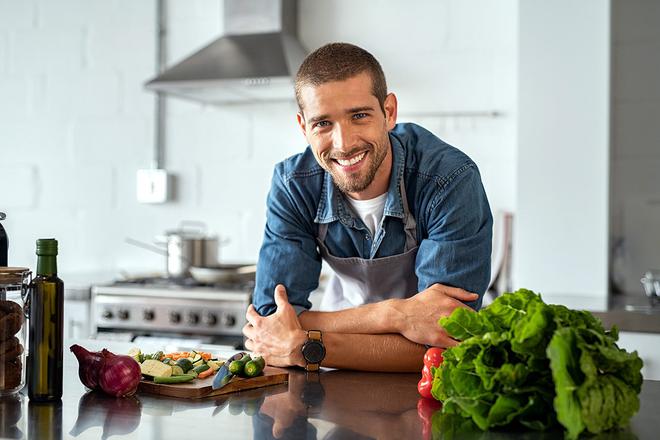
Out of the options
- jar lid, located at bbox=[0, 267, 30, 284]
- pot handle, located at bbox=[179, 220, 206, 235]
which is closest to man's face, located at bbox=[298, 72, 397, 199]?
jar lid, located at bbox=[0, 267, 30, 284]

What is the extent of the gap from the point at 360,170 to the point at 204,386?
71cm

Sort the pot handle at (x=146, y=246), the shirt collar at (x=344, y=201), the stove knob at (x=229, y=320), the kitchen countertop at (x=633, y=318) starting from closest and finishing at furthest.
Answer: the shirt collar at (x=344, y=201), the kitchen countertop at (x=633, y=318), the stove knob at (x=229, y=320), the pot handle at (x=146, y=246)

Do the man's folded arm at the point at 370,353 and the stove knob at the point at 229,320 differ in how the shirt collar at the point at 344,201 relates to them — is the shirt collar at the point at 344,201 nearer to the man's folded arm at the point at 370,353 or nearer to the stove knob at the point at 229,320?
the man's folded arm at the point at 370,353

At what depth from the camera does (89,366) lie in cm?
165

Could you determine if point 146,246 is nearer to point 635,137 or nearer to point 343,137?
point 635,137

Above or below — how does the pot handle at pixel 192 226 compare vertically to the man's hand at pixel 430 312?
above

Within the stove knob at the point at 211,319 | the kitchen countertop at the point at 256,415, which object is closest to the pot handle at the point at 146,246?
the stove knob at the point at 211,319

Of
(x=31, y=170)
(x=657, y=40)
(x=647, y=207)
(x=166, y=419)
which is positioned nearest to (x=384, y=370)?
(x=166, y=419)

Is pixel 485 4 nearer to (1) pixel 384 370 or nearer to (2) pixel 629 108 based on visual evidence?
(2) pixel 629 108

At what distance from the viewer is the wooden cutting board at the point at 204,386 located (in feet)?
5.31

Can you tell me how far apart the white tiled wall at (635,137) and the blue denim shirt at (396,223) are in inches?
50.5

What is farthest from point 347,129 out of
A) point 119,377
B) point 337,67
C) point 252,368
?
point 119,377

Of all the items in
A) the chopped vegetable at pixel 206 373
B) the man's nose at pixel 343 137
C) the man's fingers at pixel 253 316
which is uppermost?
the man's nose at pixel 343 137

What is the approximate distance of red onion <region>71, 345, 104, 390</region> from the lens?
1.64 m
